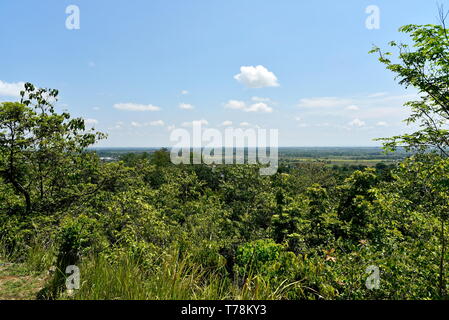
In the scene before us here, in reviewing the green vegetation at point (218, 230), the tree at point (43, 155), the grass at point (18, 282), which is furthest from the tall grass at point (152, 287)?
the tree at point (43, 155)

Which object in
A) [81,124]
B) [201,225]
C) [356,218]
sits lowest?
[201,225]

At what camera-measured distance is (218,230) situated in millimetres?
11445

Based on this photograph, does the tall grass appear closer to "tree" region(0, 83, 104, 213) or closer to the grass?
the grass

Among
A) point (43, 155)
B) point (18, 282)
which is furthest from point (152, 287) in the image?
point (43, 155)

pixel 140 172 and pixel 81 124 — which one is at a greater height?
pixel 81 124

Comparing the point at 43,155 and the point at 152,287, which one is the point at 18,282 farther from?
the point at 43,155

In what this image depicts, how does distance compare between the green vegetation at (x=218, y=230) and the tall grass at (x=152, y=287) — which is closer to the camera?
the tall grass at (x=152, y=287)

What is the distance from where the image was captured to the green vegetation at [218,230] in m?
3.25

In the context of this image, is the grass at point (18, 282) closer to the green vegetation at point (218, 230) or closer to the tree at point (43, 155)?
the green vegetation at point (218, 230)

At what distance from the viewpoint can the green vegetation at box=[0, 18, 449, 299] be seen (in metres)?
3.25

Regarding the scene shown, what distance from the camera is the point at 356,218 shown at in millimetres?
9406
